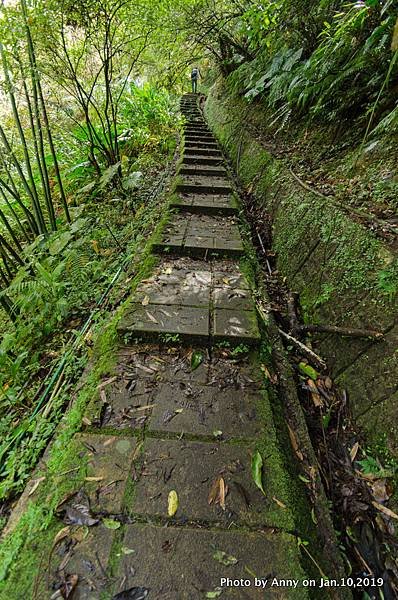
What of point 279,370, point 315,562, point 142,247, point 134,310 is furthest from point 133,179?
point 315,562

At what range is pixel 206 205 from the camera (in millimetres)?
3627

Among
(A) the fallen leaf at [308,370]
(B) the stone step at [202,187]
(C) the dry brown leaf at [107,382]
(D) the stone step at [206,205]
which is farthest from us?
(B) the stone step at [202,187]

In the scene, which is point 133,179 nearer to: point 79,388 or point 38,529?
point 79,388

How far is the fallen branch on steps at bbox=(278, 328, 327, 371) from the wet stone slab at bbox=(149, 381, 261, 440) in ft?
1.90

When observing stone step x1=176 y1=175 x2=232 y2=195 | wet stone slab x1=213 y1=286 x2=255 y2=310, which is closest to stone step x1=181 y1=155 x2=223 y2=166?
stone step x1=176 y1=175 x2=232 y2=195

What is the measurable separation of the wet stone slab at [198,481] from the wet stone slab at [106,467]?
71mm

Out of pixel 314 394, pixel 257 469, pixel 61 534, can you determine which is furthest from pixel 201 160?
pixel 61 534

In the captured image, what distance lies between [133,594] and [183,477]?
385 millimetres

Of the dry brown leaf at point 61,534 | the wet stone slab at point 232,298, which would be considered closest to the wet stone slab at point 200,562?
the dry brown leaf at point 61,534

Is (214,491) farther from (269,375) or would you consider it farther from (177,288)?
(177,288)

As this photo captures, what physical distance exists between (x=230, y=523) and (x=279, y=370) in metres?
0.93

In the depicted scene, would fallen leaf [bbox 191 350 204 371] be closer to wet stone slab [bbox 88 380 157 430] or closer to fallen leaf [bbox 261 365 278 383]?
wet stone slab [bbox 88 380 157 430]

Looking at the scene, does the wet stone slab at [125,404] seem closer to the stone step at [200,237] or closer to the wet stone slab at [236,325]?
the wet stone slab at [236,325]

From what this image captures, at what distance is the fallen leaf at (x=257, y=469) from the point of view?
4.03 ft
